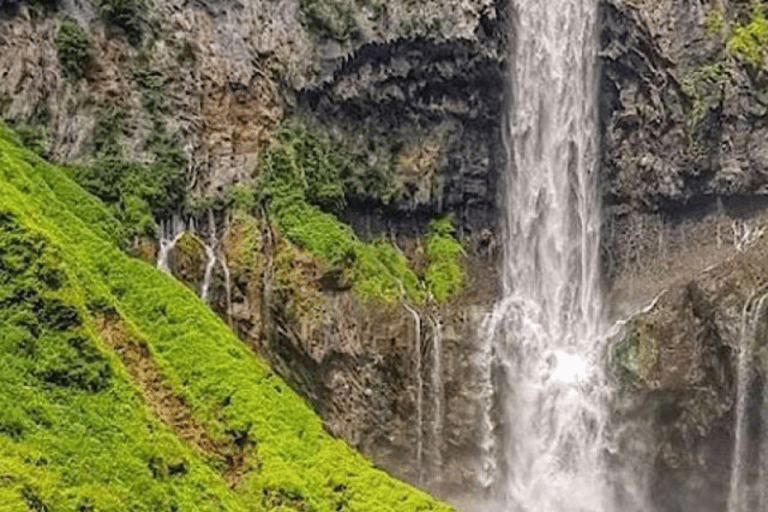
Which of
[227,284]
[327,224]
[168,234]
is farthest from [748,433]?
[168,234]

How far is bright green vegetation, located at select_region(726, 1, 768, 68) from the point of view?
40.0 meters

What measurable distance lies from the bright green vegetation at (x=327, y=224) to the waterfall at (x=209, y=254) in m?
1.82

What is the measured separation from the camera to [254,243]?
34.3 m

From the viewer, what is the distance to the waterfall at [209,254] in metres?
33.5

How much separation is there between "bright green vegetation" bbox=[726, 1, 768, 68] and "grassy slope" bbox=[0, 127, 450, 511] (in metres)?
21.2

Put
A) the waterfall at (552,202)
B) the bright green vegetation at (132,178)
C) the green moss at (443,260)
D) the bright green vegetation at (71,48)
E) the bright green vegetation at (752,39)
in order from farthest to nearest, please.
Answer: the bright green vegetation at (752,39), the green moss at (443,260), the waterfall at (552,202), the bright green vegetation at (71,48), the bright green vegetation at (132,178)

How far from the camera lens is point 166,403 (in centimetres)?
2525

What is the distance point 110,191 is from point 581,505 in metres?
16.5

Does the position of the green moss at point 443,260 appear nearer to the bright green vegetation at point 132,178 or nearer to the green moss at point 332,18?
the green moss at point 332,18

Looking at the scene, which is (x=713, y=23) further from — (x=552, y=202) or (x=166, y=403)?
(x=166, y=403)

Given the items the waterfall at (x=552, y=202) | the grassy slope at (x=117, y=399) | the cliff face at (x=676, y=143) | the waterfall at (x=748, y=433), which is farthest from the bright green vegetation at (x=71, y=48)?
the waterfall at (x=748, y=433)

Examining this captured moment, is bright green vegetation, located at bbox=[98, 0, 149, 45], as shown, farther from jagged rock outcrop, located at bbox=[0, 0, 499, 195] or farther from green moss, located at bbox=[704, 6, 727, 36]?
green moss, located at bbox=[704, 6, 727, 36]

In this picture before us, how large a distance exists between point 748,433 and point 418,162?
13.3 meters

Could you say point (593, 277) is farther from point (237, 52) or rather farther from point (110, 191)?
point (110, 191)
